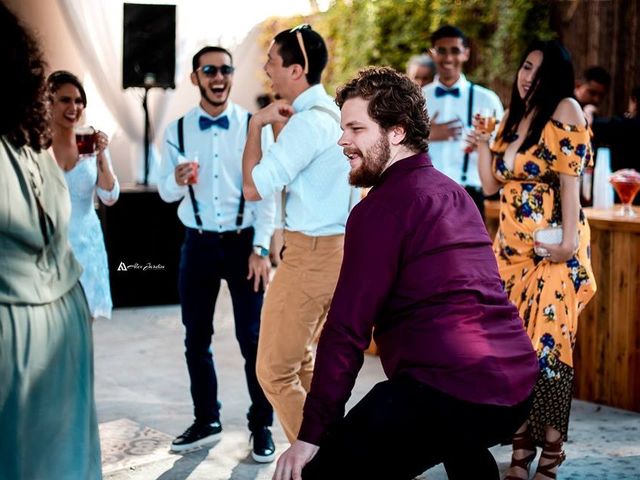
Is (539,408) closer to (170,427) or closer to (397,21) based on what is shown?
(170,427)

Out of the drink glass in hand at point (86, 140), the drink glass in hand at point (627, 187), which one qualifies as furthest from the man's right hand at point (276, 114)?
the drink glass in hand at point (627, 187)

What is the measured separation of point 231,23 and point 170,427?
6527 mm

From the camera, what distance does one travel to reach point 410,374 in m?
2.41

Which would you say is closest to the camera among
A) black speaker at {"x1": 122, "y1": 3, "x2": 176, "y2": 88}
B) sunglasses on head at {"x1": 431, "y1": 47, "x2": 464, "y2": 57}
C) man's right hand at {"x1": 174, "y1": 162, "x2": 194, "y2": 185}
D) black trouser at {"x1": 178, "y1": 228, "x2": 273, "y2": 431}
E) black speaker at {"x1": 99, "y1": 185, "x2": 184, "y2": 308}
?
man's right hand at {"x1": 174, "y1": 162, "x2": 194, "y2": 185}

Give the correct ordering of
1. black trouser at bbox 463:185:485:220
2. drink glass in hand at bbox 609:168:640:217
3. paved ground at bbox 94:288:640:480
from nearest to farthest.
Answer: paved ground at bbox 94:288:640:480, drink glass in hand at bbox 609:168:640:217, black trouser at bbox 463:185:485:220

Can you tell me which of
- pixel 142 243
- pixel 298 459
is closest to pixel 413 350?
pixel 298 459

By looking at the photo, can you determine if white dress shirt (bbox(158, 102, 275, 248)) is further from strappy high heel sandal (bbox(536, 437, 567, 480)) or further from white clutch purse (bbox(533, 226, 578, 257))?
strappy high heel sandal (bbox(536, 437, 567, 480))

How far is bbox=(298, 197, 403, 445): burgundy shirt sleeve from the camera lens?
94.2 inches

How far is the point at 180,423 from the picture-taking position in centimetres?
494

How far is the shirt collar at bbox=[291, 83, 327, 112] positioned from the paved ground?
1.56 m

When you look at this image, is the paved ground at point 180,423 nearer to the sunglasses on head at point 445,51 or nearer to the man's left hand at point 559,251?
the man's left hand at point 559,251

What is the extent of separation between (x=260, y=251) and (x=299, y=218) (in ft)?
2.07

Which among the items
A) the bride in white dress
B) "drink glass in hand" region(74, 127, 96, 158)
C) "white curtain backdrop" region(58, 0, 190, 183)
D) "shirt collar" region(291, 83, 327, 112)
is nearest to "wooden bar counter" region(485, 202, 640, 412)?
"shirt collar" region(291, 83, 327, 112)

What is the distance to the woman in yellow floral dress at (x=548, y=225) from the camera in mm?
3961
